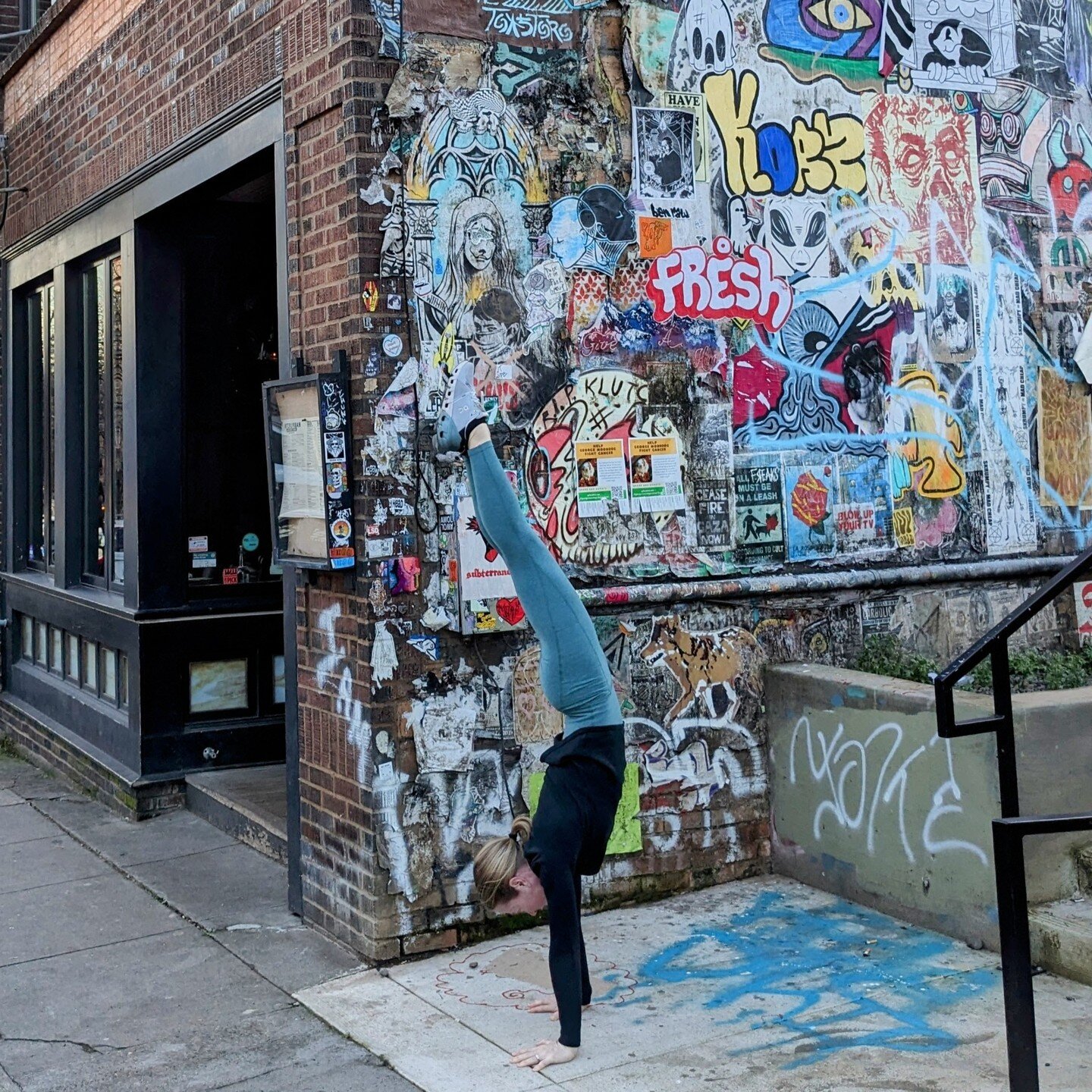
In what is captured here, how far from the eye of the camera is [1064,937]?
497 centimetres

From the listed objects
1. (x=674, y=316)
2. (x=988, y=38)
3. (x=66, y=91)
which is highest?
(x=66, y=91)

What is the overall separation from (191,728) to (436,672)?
3.22 metres

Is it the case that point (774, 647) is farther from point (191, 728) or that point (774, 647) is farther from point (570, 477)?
point (191, 728)

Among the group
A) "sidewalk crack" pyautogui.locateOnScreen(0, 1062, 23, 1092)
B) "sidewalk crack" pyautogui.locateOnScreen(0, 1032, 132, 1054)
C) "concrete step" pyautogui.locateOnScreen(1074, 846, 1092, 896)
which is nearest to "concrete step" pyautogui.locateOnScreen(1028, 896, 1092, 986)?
"concrete step" pyautogui.locateOnScreen(1074, 846, 1092, 896)

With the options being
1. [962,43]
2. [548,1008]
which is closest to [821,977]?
[548,1008]

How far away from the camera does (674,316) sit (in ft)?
20.2

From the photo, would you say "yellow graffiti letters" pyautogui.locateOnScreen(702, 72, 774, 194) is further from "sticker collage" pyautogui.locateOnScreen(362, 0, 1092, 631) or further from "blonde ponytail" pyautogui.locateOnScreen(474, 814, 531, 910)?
"blonde ponytail" pyautogui.locateOnScreen(474, 814, 531, 910)

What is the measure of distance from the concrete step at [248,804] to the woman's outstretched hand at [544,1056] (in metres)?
2.40

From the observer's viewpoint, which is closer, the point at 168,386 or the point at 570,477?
the point at 570,477

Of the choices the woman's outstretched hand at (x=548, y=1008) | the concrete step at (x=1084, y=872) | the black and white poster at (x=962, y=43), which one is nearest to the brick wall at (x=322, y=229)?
the woman's outstretched hand at (x=548, y=1008)

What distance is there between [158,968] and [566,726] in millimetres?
2322

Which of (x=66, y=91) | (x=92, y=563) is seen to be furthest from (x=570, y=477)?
(x=66, y=91)

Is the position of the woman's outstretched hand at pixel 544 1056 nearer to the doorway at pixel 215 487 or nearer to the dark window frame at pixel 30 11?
the doorway at pixel 215 487

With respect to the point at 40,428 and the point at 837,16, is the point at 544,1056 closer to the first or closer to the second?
the point at 837,16
